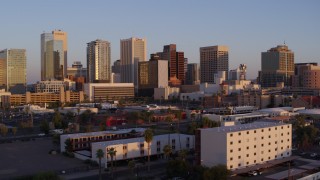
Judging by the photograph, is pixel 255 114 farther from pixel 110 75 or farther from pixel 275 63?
pixel 110 75

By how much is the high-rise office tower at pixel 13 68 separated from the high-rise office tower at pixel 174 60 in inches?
1820

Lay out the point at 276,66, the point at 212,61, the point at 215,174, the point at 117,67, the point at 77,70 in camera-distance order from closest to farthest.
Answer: the point at 215,174 → the point at 276,66 → the point at 212,61 → the point at 117,67 → the point at 77,70

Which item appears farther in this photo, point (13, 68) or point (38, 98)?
point (13, 68)

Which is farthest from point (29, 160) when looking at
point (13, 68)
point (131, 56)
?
point (131, 56)

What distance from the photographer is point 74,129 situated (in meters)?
44.2

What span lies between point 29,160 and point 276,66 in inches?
4237

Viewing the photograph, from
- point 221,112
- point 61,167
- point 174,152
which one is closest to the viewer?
point 61,167

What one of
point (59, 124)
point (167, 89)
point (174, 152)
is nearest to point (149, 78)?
point (167, 89)

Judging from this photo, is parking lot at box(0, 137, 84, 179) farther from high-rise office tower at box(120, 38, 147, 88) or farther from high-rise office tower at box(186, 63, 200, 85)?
high-rise office tower at box(186, 63, 200, 85)

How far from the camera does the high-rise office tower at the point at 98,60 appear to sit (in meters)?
139

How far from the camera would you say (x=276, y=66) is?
126125 mm

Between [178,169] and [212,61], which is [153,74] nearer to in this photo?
[212,61]

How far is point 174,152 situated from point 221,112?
28353 millimetres

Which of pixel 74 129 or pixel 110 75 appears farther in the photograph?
pixel 110 75
